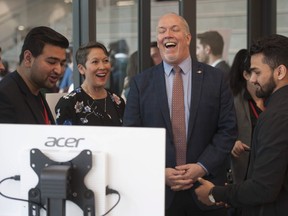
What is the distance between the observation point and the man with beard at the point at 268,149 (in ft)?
5.76

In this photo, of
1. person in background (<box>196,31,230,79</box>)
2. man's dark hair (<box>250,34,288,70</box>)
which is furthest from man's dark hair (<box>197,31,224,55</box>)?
man's dark hair (<box>250,34,288,70</box>)

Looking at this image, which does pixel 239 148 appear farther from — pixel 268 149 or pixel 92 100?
pixel 268 149

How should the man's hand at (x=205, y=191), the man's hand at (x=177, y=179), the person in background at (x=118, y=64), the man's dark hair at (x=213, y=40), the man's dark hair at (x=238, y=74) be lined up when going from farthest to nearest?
the man's dark hair at (x=213, y=40)
the person in background at (x=118, y=64)
the man's dark hair at (x=238, y=74)
the man's hand at (x=177, y=179)
the man's hand at (x=205, y=191)

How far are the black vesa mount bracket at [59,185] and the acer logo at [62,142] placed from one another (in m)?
0.03

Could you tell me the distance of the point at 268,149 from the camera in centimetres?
176

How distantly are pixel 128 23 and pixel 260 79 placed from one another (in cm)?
428

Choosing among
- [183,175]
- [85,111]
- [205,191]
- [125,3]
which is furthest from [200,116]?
[125,3]

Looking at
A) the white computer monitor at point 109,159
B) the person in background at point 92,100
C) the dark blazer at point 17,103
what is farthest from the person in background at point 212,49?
the white computer monitor at point 109,159

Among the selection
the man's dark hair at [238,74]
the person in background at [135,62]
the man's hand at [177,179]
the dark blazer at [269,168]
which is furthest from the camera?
the person in background at [135,62]

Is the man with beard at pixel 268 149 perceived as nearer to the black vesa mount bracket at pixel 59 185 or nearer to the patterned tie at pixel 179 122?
the patterned tie at pixel 179 122

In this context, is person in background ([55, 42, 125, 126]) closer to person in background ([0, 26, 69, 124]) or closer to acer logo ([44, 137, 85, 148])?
person in background ([0, 26, 69, 124])

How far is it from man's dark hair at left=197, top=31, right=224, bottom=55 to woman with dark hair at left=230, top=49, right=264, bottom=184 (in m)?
1.84

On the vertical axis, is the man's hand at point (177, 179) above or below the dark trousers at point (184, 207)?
above

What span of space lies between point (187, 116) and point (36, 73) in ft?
2.67
